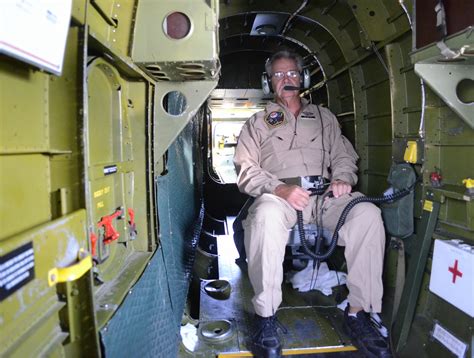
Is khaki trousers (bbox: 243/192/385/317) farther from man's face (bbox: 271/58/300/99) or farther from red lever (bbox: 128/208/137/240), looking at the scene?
man's face (bbox: 271/58/300/99)

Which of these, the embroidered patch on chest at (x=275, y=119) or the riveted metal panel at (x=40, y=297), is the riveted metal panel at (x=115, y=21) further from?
the embroidered patch on chest at (x=275, y=119)

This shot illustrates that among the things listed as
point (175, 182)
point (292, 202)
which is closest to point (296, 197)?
point (292, 202)

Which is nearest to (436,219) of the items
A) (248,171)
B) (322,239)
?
(322,239)

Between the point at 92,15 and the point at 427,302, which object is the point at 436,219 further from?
the point at 92,15

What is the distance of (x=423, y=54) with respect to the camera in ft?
5.60

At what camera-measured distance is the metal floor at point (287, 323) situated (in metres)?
2.14

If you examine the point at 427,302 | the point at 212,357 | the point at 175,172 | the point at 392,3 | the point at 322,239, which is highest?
the point at 392,3

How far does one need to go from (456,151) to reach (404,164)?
0.42m

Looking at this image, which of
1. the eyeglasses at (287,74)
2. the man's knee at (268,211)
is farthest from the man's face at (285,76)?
the man's knee at (268,211)

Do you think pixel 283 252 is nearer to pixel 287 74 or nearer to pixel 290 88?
pixel 290 88

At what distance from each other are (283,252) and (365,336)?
0.69m

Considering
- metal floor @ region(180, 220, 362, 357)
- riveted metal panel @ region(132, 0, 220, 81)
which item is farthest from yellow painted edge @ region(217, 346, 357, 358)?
riveted metal panel @ region(132, 0, 220, 81)

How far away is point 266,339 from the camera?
208 centimetres

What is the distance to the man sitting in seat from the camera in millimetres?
2158
